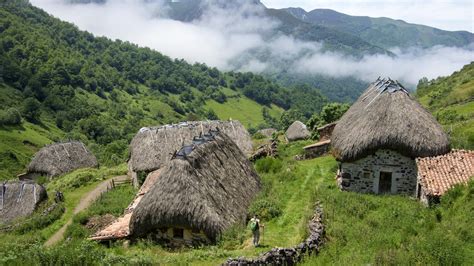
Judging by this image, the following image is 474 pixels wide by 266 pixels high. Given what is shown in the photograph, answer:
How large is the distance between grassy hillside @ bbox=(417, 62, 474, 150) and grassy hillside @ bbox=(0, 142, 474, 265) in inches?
336


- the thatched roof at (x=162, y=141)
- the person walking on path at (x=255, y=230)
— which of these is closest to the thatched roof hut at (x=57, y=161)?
the thatched roof at (x=162, y=141)

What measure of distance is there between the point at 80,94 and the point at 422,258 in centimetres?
11498

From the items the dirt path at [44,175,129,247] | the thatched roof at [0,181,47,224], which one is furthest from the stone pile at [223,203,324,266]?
the thatched roof at [0,181,47,224]

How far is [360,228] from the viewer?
14766mm

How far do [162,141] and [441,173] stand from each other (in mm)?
20290

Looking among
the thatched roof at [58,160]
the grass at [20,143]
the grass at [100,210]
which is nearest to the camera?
the grass at [100,210]

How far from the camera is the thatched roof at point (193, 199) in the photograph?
16.4m

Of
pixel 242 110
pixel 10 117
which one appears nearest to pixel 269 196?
pixel 10 117

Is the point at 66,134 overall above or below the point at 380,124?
below

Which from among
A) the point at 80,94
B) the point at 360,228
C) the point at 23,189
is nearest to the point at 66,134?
the point at 80,94

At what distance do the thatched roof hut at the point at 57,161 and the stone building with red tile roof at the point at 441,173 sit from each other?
35.3 meters

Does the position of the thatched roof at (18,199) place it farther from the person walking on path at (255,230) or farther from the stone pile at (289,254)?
the stone pile at (289,254)

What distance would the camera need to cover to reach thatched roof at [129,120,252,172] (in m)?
32.2

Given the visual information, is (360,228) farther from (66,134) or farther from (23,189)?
(66,134)
